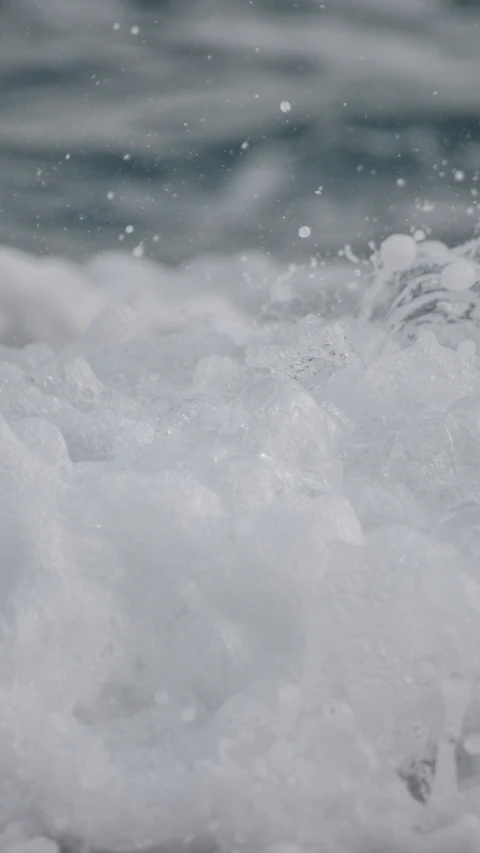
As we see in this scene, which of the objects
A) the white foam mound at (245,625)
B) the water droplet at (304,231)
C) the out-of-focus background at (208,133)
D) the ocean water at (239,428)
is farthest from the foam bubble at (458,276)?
the white foam mound at (245,625)

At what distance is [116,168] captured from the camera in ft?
8.56

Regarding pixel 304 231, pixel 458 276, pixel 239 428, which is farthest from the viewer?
pixel 304 231

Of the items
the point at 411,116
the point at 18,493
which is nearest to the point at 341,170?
the point at 411,116

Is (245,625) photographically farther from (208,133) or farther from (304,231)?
(208,133)

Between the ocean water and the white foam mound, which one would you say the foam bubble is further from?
the white foam mound

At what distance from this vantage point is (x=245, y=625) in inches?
41.4

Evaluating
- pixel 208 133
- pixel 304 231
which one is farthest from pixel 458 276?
pixel 208 133

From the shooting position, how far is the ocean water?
91 centimetres

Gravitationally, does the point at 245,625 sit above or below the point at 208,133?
above

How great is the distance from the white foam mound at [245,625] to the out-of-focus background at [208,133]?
111 centimetres

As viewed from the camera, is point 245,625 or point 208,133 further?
point 208,133

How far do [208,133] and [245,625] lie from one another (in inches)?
74.9

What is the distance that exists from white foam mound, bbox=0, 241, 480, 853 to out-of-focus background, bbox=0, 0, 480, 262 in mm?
1108

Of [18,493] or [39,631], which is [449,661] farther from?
[18,493]
